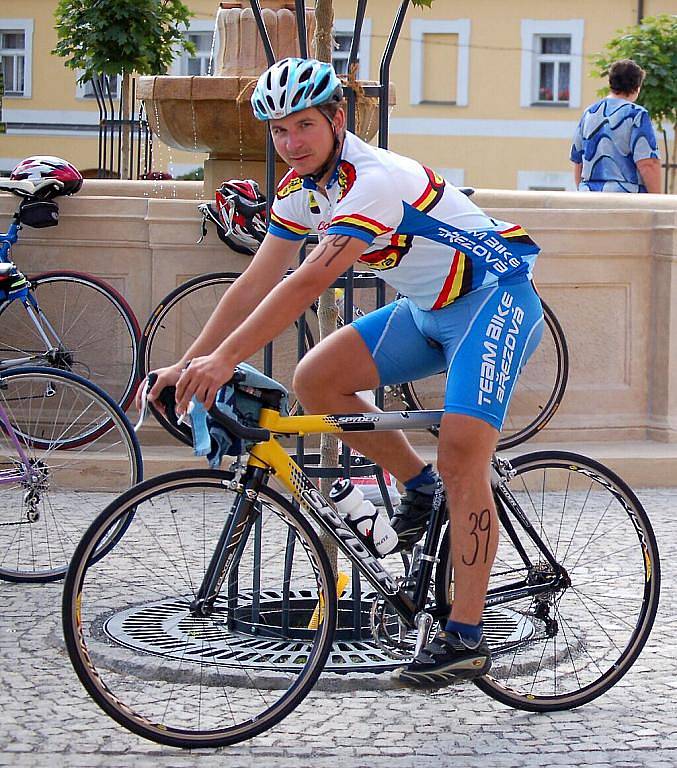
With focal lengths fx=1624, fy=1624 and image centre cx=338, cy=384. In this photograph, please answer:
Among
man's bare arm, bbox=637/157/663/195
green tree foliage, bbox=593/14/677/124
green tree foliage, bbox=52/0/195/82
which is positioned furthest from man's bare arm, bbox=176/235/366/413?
green tree foliage, bbox=593/14/677/124

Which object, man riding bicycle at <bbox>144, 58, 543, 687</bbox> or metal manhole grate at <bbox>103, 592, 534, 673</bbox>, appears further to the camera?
metal manhole grate at <bbox>103, 592, 534, 673</bbox>

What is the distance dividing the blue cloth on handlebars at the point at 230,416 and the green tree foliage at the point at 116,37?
18534 mm

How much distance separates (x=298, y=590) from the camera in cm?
547

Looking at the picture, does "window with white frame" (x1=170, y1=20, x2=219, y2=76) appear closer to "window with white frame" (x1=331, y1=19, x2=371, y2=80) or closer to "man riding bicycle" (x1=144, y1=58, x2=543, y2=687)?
"window with white frame" (x1=331, y1=19, x2=371, y2=80)

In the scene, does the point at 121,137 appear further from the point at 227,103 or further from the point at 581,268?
the point at 581,268

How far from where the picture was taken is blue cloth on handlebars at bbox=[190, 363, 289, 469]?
4215mm

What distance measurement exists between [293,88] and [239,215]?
3788 mm

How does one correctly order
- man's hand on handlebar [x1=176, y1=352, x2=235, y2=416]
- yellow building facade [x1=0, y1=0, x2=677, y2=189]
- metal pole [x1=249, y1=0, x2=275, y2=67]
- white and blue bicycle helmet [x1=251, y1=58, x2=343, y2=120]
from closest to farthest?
man's hand on handlebar [x1=176, y1=352, x2=235, y2=416] → white and blue bicycle helmet [x1=251, y1=58, x2=343, y2=120] → metal pole [x1=249, y1=0, x2=275, y2=67] → yellow building facade [x1=0, y1=0, x2=677, y2=189]

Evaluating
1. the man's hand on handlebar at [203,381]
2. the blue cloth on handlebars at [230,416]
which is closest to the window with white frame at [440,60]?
the blue cloth on handlebars at [230,416]

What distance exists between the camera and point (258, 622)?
17.0 ft

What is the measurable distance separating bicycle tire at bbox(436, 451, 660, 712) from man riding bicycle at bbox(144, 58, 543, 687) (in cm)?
16

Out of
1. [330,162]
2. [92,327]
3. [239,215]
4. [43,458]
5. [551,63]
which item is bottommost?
[43,458]

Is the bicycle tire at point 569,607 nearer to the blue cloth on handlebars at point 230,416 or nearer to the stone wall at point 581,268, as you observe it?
the blue cloth on handlebars at point 230,416

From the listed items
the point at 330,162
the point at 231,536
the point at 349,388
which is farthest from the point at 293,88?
the point at 231,536
